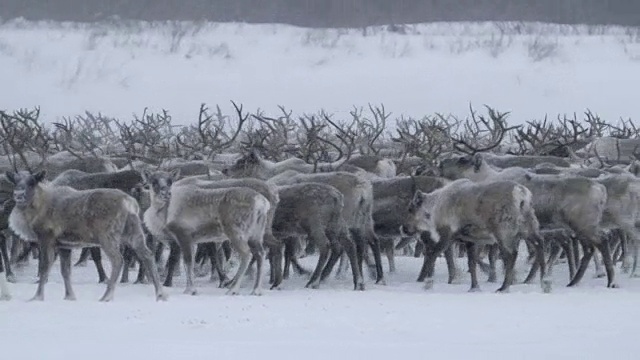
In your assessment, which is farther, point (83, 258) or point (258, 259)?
point (83, 258)

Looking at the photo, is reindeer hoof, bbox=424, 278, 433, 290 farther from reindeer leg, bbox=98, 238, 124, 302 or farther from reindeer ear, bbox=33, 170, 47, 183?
reindeer ear, bbox=33, 170, 47, 183

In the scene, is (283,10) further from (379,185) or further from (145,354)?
(145,354)

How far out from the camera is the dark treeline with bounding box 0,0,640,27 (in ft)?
213

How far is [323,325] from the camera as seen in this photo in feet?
31.8

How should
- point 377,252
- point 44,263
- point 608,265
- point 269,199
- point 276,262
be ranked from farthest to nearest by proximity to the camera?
point 377,252
point 608,265
point 276,262
point 269,199
point 44,263

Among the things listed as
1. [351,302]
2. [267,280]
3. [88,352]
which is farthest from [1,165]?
[88,352]

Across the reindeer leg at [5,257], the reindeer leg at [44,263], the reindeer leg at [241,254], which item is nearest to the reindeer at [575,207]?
the reindeer leg at [241,254]

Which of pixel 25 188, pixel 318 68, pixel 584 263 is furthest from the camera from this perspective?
pixel 318 68

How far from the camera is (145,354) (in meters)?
8.39

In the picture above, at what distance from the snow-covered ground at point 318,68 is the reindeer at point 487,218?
1464 inches

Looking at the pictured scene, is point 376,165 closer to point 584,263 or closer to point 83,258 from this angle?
point 83,258

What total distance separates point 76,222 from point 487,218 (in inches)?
140

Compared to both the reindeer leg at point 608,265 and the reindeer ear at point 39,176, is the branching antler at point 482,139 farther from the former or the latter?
the reindeer ear at point 39,176

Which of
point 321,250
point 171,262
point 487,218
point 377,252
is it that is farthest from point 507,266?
point 171,262
